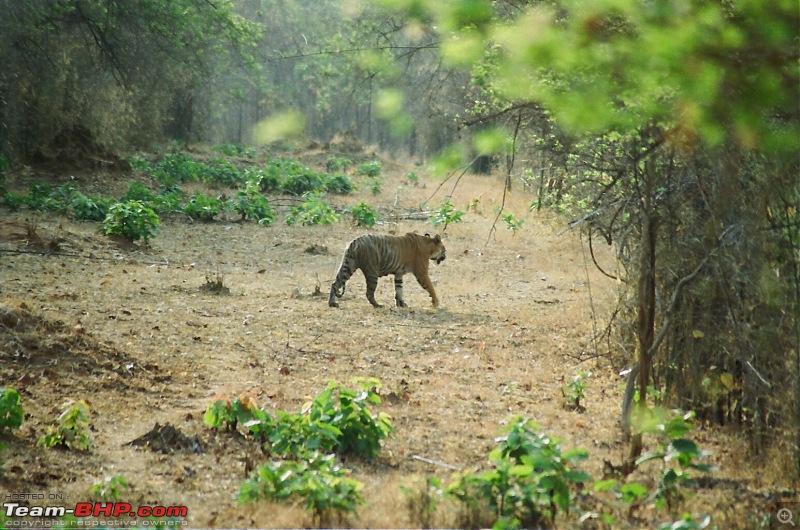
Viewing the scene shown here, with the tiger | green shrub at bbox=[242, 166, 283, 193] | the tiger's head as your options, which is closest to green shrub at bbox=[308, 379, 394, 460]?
the tiger

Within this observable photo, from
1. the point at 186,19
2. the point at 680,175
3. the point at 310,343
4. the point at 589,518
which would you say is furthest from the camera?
the point at 186,19

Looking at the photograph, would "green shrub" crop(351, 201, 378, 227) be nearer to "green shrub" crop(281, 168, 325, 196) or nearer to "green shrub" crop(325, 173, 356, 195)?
"green shrub" crop(281, 168, 325, 196)

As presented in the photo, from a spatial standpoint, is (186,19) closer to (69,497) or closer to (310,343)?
(310,343)

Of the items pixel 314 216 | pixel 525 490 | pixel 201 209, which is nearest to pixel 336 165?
pixel 314 216

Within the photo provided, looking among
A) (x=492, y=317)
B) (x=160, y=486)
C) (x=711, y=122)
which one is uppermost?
(x=711, y=122)

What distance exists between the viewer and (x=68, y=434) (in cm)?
655

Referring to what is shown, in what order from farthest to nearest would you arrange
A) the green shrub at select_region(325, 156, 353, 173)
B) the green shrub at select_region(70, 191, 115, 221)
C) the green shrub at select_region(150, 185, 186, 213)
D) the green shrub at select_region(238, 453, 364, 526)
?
the green shrub at select_region(325, 156, 353, 173) < the green shrub at select_region(150, 185, 186, 213) < the green shrub at select_region(70, 191, 115, 221) < the green shrub at select_region(238, 453, 364, 526)

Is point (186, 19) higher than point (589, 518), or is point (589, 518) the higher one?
point (186, 19)

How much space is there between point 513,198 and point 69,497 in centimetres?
2266

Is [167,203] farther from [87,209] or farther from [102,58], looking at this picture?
[102,58]

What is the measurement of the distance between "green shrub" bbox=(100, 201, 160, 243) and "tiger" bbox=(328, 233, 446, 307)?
5406 millimetres

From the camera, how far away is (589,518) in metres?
5.37

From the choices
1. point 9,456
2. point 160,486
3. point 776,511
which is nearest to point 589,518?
point 776,511

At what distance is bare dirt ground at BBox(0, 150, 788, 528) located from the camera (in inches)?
245
